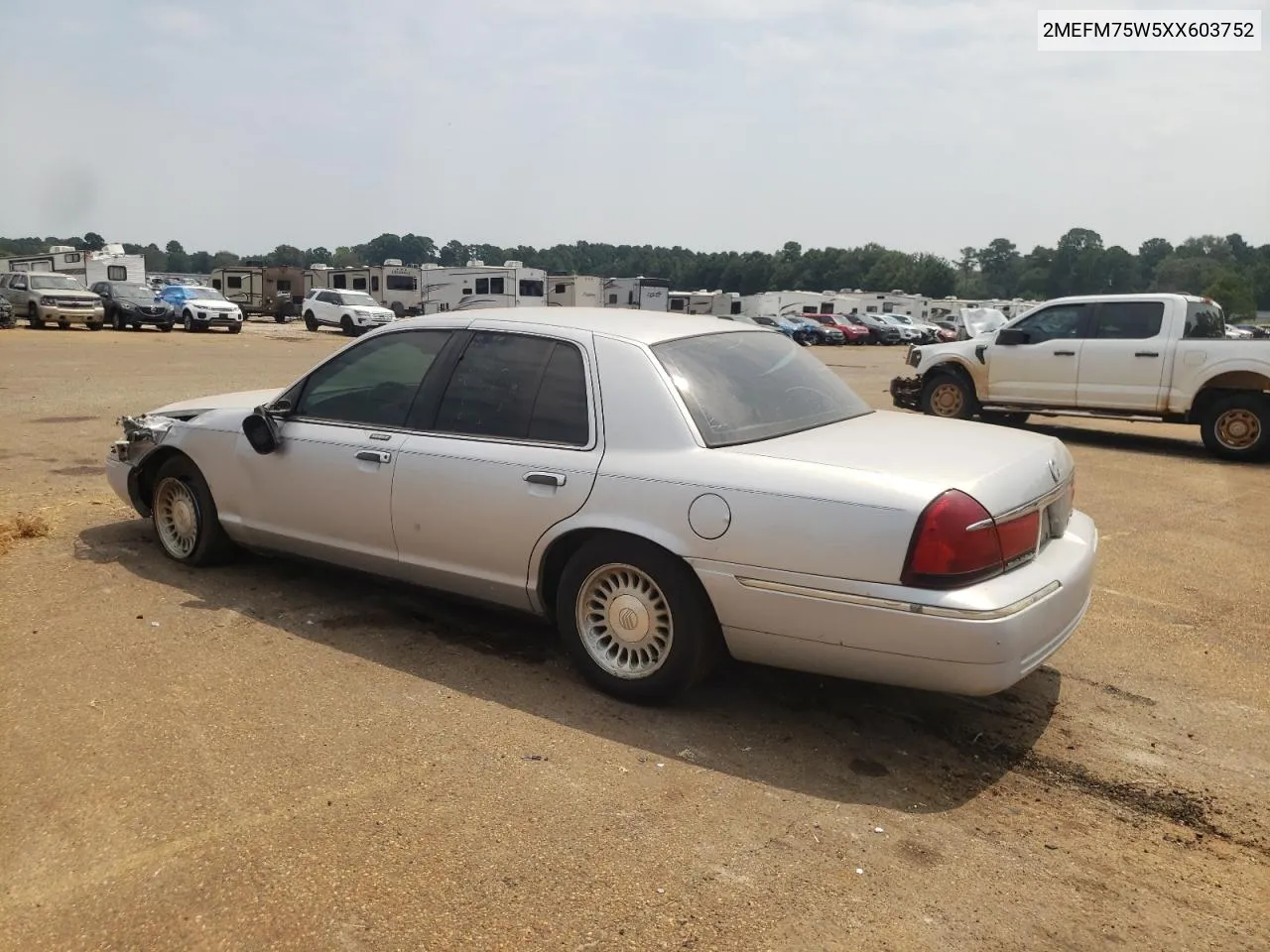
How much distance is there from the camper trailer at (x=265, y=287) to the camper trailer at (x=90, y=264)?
6423 mm

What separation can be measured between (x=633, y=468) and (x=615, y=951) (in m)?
1.80

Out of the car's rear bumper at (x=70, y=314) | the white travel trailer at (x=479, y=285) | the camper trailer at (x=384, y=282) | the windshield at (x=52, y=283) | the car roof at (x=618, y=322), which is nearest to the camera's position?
the car roof at (x=618, y=322)

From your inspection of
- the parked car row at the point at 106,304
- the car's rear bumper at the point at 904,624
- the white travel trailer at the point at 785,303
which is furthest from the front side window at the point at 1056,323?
the white travel trailer at the point at 785,303

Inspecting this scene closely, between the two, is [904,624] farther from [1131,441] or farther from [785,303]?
[785,303]

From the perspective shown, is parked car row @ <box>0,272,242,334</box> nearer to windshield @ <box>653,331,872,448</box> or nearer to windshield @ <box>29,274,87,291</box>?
windshield @ <box>29,274,87,291</box>

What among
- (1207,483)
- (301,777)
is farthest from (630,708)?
(1207,483)

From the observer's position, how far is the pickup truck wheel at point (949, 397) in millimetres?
13328

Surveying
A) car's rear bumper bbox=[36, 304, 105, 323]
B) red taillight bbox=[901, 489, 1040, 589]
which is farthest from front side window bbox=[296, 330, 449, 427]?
car's rear bumper bbox=[36, 304, 105, 323]

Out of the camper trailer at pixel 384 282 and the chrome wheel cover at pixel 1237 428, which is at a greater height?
the camper trailer at pixel 384 282

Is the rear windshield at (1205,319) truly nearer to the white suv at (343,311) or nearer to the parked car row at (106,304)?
the parked car row at (106,304)

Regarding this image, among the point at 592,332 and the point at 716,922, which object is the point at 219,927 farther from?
the point at 592,332

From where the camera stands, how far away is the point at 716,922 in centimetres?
263

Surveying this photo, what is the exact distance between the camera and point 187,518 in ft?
18.2

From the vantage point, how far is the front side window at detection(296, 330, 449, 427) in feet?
15.5
